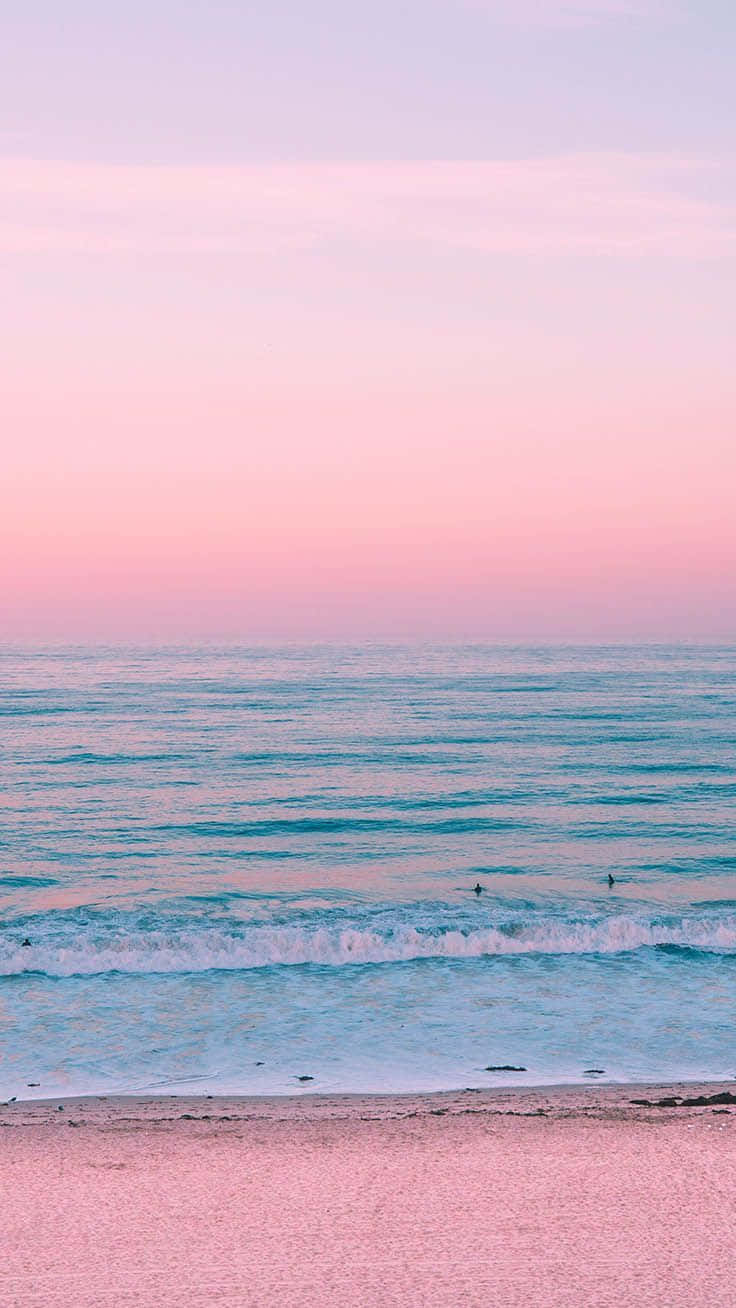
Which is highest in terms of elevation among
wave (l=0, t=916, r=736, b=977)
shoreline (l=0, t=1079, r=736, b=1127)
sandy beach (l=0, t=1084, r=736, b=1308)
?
sandy beach (l=0, t=1084, r=736, b=1308)

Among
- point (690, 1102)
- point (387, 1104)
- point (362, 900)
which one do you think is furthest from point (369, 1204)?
point (362, 900)

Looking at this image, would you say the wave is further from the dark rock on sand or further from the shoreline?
the dark rock on sand

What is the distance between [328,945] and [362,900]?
11.2 feet

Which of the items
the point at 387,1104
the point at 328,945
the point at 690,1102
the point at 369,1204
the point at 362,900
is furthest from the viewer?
the point at 362,900

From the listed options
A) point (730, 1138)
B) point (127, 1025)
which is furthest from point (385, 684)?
point (730, 1138)

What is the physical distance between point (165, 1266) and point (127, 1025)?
22.0ft

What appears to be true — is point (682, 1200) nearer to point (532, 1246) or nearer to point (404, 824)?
point (532, 1246)

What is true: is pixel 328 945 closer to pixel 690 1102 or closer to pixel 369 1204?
pixel 690 1102

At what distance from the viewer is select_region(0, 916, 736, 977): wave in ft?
50.0

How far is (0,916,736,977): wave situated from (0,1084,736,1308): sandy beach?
5.87 meters

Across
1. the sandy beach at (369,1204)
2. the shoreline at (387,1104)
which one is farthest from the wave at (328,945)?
the sandy beach at (369,1204)

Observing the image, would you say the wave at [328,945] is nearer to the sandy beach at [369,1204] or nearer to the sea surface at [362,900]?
the sea surface at [362,900]

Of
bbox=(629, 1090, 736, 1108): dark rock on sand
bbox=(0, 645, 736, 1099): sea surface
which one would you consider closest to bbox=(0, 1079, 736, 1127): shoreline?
bbox=(629, 1090, 736, 1108): dark rock on sand

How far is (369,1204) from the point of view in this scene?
6.74m
